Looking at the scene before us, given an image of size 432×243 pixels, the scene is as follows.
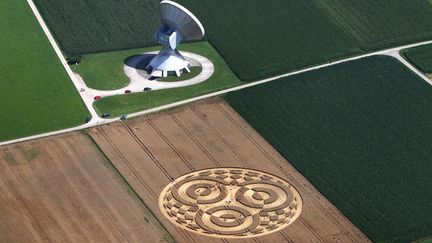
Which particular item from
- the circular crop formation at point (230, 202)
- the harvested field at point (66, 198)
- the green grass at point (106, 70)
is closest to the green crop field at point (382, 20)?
the green grass at point (106, 70)

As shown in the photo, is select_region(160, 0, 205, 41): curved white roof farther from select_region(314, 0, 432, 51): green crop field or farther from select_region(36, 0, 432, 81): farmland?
select_region(314, 0, 432, 51): green crop field

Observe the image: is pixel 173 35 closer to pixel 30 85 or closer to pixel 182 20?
pixel 182 20

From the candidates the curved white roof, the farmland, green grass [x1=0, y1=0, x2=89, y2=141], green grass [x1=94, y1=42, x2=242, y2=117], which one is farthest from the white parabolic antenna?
green grass [x1=0, y1=0, x2=89, y2=141]

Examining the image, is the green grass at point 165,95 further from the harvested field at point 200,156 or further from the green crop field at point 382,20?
the green crop field at point 382,20

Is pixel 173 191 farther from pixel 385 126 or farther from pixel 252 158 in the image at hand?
pixel 385 126

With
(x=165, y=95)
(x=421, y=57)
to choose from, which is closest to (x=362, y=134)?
(x=421, y=57)

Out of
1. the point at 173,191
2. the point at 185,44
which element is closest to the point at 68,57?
the point at 185,44
